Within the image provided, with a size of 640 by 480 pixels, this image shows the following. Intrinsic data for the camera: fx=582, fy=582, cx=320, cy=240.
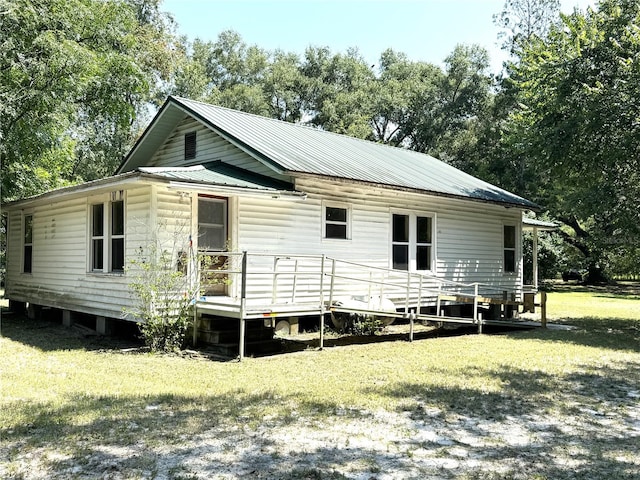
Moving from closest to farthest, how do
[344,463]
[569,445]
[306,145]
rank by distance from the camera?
[344,463] < [569,445] < [306,145]

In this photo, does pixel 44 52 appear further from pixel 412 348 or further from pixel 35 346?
pixel 412 348

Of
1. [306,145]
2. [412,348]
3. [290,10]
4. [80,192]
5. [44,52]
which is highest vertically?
[290,10]

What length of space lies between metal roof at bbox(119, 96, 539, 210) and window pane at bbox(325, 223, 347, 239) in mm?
1242

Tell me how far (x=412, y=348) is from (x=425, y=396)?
430cm

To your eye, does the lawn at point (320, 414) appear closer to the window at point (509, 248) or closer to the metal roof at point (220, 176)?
the metal roof at point (220, 176)

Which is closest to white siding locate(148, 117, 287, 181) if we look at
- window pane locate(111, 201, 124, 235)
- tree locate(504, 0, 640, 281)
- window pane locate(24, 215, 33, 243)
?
window pane locate(111, 201, 124, 235)

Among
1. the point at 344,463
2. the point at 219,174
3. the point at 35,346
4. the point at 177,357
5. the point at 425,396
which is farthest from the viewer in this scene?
the point at 219,174

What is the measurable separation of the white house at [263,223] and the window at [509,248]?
1.08 feet

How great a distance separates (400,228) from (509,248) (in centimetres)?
556

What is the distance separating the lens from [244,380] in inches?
321

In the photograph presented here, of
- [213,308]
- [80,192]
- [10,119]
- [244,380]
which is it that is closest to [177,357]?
[213,308]

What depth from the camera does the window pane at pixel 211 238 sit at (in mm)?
11729

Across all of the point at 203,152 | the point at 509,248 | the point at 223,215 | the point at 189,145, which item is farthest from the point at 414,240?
the point at 189,145

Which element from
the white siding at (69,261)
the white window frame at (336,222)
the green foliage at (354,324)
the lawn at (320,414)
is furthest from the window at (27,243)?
the green foliage at (354,324)
